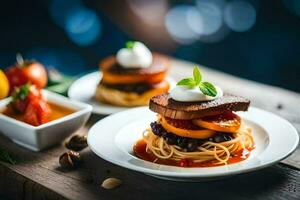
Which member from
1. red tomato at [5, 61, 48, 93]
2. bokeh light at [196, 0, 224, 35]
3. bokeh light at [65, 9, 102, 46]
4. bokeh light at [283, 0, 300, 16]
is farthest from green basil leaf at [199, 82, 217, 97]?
bokeh light at [65, 9, 102, 46]

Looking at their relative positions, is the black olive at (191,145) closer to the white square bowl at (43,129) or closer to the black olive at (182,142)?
the black olive at (182,142)

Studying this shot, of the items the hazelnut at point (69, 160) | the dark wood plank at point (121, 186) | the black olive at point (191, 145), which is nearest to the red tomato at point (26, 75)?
the dark wood plank at point (121, 186)

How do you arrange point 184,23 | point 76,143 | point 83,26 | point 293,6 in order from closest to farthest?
point 76,143 → point 293,6 → point 184,23 → point 83,26

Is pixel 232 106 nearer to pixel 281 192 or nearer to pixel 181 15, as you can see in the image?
pixel 281 192

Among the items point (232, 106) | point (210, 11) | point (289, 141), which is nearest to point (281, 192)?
point (289, 141)

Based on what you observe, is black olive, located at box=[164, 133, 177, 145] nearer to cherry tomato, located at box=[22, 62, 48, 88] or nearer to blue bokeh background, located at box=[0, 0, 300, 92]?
cherry tomato, located at box=[22, 62, 48, 88]

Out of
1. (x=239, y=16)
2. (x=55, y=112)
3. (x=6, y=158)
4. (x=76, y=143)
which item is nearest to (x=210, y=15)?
(x=239, y=16)

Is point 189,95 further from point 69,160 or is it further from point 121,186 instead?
point 69,160

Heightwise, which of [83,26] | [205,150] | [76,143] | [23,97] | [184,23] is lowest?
[83,26]
